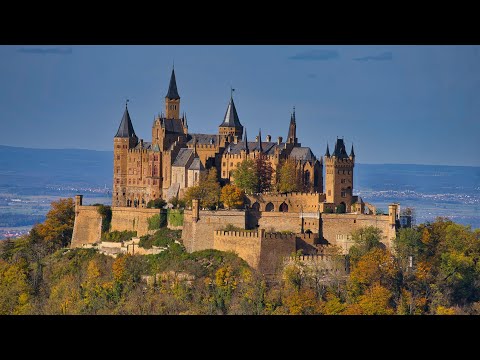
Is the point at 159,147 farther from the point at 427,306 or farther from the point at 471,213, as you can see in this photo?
the point at 471,213

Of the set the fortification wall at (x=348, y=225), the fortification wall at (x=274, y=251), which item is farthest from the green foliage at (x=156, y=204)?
the fortification wall at (x=348, y=225)

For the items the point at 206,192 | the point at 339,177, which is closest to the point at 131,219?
the point at 206,192

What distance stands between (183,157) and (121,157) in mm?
3421

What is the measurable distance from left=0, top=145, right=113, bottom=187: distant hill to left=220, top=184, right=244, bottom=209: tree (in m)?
13.2

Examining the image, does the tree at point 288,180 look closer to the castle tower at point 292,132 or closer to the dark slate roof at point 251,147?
the dark slate roof at point 251,147

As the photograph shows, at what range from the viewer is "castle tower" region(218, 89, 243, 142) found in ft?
132

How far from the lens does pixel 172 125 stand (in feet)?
131

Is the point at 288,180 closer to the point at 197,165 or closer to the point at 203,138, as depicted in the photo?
the point at 197,165

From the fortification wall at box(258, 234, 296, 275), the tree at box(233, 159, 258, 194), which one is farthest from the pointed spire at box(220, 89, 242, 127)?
the fortification wall at box(258, 234, 296, 275)

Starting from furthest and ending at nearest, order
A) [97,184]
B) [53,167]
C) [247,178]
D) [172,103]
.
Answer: [53,167] < [97,184] < [172,103] < [247,178]

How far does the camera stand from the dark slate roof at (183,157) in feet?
124

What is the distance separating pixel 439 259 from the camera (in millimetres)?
32500
